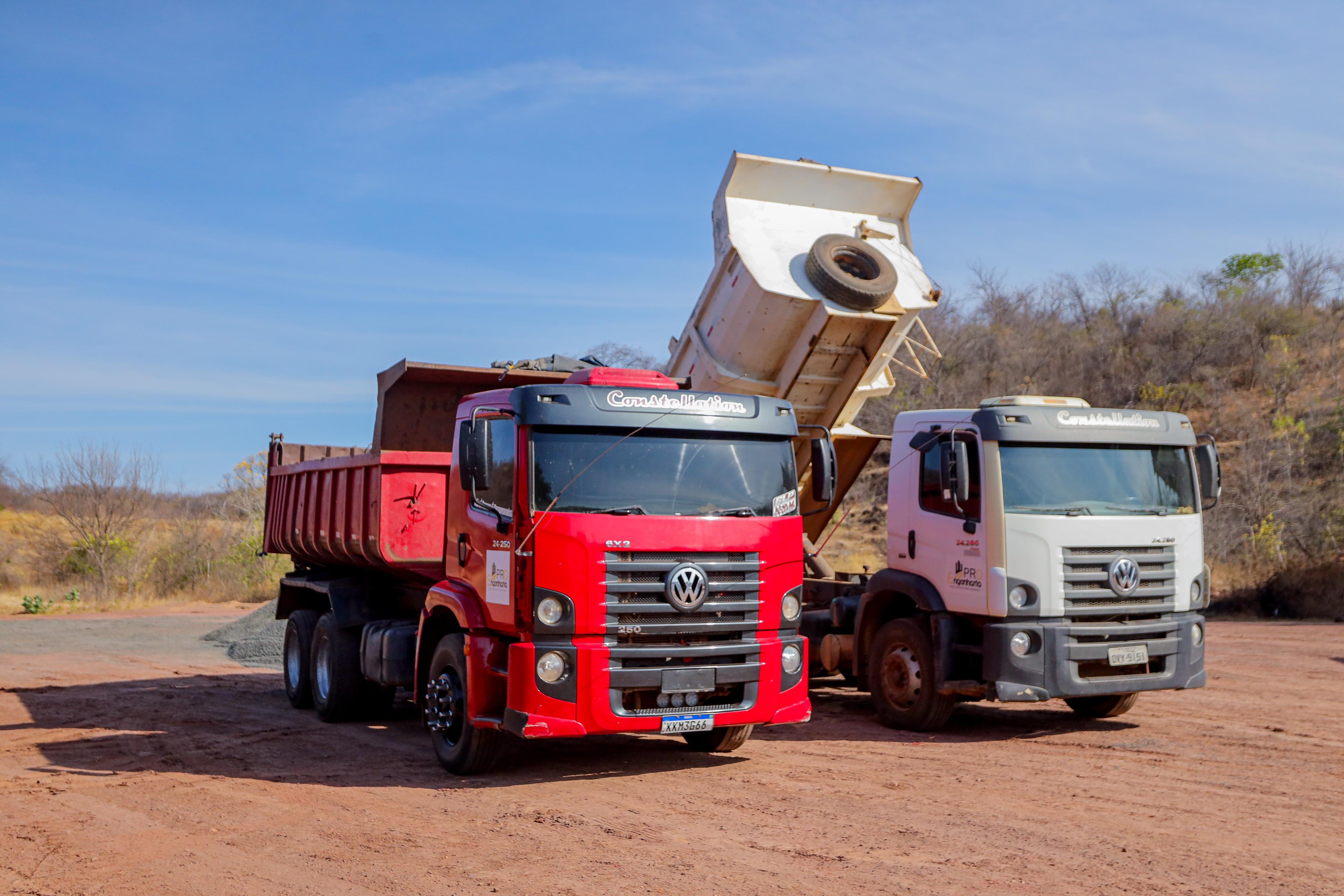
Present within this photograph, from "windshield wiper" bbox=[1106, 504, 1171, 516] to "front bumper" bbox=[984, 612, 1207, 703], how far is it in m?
0.84

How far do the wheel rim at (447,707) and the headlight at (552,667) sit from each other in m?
0.95

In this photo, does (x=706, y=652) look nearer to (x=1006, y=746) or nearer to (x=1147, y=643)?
(x=1006, y=746)

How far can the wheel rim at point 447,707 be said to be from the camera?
8.12 m

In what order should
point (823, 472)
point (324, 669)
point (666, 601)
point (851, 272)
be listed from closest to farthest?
point (666, 601) → point (823, 472) → point (324, 669) → point (851, 272)

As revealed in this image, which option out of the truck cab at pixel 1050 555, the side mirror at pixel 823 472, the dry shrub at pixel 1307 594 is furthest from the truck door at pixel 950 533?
the dry shrub at pixel 1307 594

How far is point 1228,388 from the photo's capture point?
115 ft

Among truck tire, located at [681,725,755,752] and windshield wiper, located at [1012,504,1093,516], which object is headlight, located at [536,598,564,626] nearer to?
truck tire, located at [681,725,755,752]

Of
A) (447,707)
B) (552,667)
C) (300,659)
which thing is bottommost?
(447,707)

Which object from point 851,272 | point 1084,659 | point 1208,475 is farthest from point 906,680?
point 851,272

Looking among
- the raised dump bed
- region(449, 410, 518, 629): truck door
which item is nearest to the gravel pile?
the raised dump bed

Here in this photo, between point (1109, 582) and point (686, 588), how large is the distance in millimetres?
3762

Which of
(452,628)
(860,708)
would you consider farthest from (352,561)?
(860,708)

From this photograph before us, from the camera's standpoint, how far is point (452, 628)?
339 inches

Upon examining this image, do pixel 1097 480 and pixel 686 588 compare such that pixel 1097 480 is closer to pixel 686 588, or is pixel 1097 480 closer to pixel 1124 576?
pixel 1124 576
